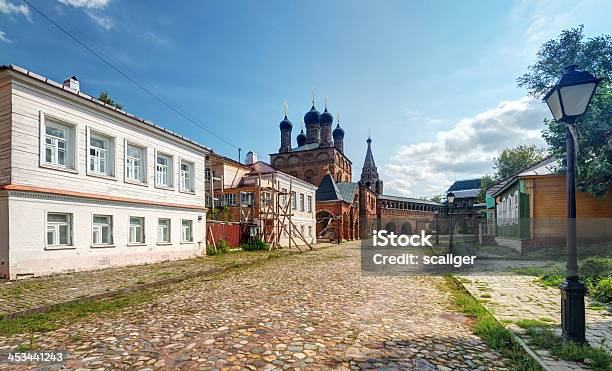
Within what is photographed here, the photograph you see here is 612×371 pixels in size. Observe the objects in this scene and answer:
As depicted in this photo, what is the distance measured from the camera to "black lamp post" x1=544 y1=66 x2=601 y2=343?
4574 mm

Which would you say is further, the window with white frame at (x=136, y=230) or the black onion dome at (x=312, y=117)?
the black onion dome at (x=312, y=117)

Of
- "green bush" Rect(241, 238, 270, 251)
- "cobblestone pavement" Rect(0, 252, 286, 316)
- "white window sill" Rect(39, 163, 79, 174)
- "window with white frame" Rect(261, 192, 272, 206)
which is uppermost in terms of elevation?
"white window sill" Rect(39, 163, 79, 174)

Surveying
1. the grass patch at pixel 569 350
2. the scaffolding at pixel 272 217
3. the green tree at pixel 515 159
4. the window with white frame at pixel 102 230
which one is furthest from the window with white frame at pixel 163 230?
the green tree at pixel 515 159

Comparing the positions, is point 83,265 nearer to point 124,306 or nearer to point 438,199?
point 124,306

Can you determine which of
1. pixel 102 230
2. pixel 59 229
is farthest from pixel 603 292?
pixel 102 230

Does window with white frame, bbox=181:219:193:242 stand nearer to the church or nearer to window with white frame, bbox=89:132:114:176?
window with white frame, bbox=89:132:114:176

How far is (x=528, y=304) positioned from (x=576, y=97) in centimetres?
437

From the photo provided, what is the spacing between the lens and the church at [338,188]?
1619 inches

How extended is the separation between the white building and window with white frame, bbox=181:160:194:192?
2.43 feet

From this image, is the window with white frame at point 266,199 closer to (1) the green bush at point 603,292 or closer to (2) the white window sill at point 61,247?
(2) the white window sill at point 61,247

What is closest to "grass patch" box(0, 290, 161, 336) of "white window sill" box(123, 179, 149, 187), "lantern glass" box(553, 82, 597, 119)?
"white window sill" box(123, 179, 149, 187)

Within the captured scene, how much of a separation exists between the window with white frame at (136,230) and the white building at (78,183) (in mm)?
43

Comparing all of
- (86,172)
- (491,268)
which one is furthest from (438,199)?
(86,172)

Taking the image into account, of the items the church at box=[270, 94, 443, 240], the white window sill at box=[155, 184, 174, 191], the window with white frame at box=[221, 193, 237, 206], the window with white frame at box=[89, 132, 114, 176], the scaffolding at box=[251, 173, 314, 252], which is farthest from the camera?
the church at box=[270, 94, 443, 240]
